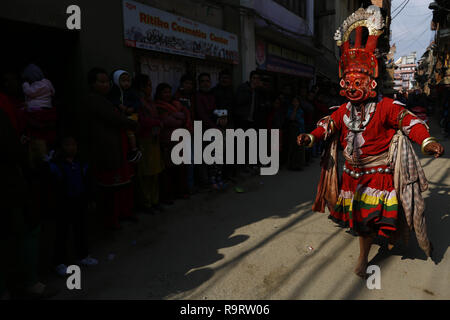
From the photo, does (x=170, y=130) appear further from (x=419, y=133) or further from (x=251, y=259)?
(x=419, y=133)

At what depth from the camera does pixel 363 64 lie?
2.96 metres

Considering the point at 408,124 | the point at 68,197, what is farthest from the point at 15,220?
the point at 408,124

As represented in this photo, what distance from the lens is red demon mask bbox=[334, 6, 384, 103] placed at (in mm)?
2945

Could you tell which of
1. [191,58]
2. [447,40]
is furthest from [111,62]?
[447,40]

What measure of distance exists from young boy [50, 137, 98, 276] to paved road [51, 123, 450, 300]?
0.26 m

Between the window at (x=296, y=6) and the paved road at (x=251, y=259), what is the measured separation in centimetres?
796

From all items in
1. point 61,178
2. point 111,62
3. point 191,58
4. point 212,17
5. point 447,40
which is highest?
point 447,40

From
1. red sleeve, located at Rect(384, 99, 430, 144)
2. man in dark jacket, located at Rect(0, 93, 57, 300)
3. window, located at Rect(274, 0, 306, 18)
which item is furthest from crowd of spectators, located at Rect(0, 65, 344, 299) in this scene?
window, located at Rect(274, 0, 306, 18)

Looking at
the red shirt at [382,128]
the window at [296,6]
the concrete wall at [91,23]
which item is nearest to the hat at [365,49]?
the red shirt at [382,128]

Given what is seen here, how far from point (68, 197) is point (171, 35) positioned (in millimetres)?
3587

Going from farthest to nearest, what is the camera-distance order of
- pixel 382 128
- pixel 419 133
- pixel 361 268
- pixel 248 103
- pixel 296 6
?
1. pixel 296 6
2. pixel 248 103
3. pixel 382 128
4. pixel 361 268
5. pixel 419 133

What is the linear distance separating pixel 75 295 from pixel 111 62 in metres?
3.14

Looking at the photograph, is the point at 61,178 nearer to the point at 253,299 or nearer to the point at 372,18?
the point at 253,299

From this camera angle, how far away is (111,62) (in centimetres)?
446
